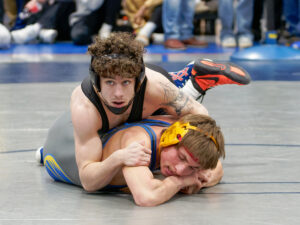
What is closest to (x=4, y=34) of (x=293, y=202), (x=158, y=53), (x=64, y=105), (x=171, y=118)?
(x=158, y=53)

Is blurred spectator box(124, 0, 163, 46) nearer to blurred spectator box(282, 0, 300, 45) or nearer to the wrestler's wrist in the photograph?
blurred spectator box(282, 0, 300, 45)

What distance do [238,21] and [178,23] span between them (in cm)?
79

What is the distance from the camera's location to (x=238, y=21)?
755 centimetres

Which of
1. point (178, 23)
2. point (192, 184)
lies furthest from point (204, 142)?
point (178, 23)

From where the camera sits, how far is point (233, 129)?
3.66m

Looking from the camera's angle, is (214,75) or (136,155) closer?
(136,155)

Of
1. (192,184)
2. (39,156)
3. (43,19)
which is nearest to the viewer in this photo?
(192,184)

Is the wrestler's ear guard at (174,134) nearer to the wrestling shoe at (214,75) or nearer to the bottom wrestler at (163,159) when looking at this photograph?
the bottom wrestler at (163,159)

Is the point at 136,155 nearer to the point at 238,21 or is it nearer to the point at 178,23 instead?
→ the point at 178,23

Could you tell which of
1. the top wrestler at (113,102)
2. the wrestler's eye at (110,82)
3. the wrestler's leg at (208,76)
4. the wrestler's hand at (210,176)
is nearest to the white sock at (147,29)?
the wrestler's leg at (208,76)

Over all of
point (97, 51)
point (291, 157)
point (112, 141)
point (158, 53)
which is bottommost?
point (158, 53)

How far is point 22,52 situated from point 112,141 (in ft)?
16.9

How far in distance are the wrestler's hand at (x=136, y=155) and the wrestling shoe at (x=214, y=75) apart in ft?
3.46

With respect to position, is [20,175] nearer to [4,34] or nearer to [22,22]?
[4,34]
